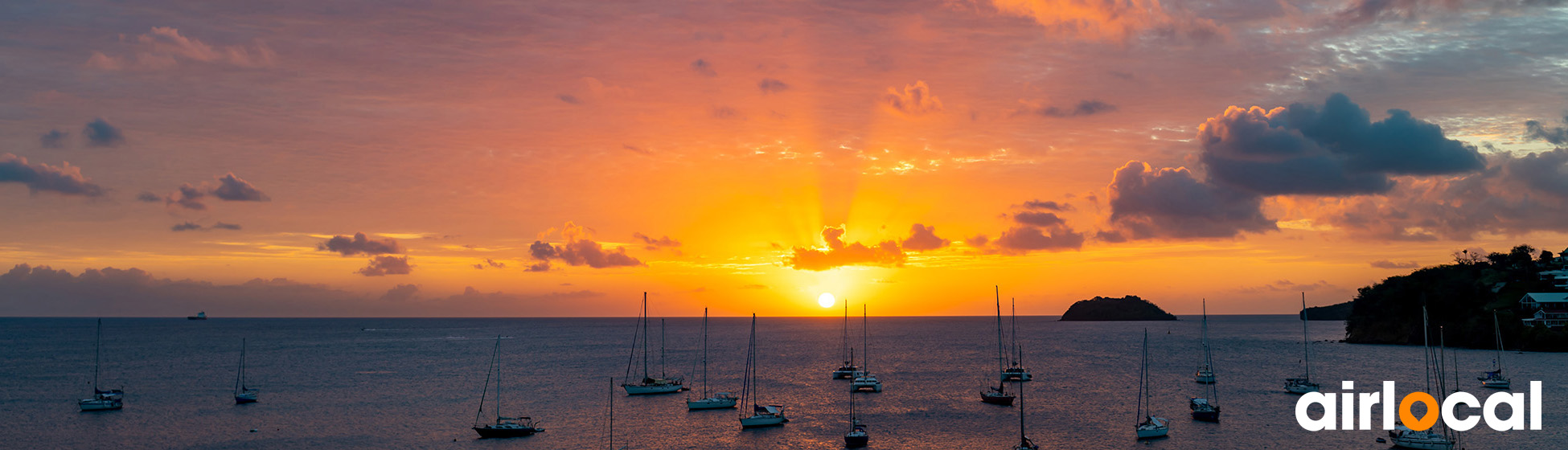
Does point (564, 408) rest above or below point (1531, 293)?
below

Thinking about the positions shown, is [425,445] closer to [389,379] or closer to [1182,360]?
[389,379]

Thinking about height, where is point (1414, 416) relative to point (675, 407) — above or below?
above

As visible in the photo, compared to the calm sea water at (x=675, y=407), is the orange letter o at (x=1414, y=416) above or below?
above

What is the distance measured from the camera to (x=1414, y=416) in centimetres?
9075

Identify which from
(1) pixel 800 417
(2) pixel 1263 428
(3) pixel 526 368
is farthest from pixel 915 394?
(3) pixel 526 368

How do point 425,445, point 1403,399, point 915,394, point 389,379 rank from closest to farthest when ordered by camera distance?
point 425,445 < point 1403,399 < point 915,394 < point 389,379

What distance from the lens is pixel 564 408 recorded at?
106438 mm

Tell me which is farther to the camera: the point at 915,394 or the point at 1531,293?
the point at 1531,293

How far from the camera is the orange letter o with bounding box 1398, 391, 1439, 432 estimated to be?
82.6 meters

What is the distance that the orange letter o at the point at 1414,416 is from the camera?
82.6 metres

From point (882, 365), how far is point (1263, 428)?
91783 mm

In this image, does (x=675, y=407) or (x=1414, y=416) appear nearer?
(x=1414, y=416)

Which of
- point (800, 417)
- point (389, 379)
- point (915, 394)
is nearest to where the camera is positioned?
point (800, 417)

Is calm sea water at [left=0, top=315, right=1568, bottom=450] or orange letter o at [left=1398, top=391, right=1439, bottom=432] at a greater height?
orange letter o at [left=1398, top=391, right=1439, bottom=432]
